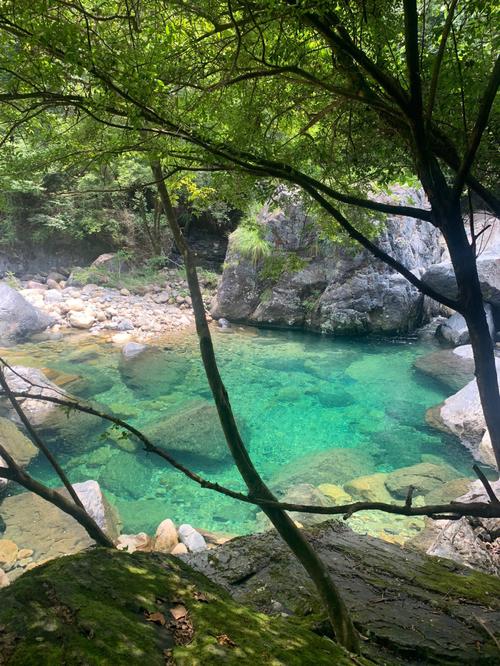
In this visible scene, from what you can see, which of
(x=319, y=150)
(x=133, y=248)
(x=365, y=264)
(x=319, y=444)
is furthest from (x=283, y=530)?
(x=133, y=248)

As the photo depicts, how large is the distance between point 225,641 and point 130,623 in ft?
1.02

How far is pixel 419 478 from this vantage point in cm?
679

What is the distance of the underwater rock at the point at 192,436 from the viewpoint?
287 inches

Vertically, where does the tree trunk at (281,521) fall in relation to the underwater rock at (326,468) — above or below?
above

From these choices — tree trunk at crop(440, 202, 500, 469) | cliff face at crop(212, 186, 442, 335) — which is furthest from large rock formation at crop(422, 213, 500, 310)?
tree trunk at crop(440, 202, 500, 469)

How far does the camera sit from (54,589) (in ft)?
4.59

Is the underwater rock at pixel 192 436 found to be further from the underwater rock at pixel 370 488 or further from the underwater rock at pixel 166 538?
the underwater rock at pixel 370 488

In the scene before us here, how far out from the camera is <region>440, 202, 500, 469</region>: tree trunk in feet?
8.52

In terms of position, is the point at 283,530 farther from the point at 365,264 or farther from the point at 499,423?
the point at 365,264

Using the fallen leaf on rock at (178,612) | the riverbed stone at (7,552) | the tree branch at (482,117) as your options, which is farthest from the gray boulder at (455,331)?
the fallen leaf on rock at (178,612)

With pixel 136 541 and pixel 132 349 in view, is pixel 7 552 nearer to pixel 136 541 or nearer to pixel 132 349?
pixel 136 541

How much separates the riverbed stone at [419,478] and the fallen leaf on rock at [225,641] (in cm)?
566

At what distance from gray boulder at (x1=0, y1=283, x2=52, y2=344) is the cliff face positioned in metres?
5.79

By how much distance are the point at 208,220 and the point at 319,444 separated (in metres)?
13.9
